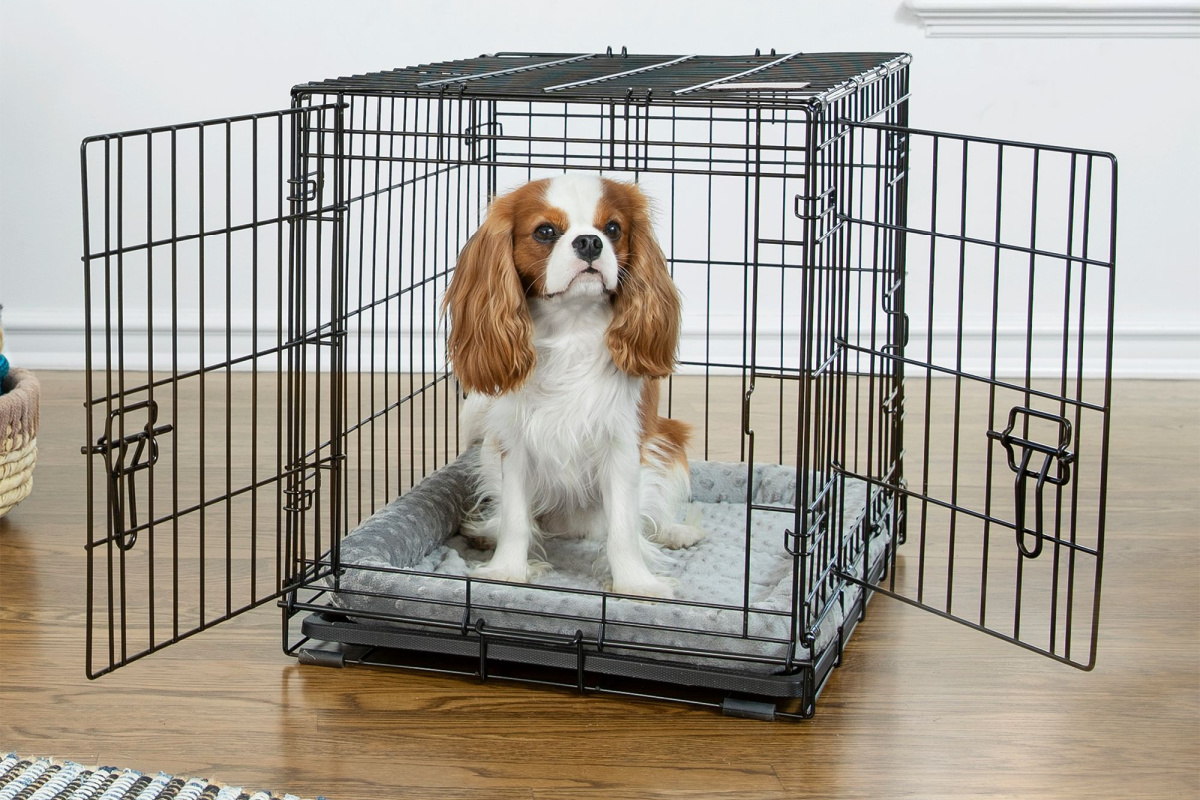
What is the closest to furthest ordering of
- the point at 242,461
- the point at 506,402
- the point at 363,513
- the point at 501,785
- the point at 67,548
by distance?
1. the point at 501,785
2. the point at 506,402
3. the point at 67,548
4. the point at 363,513
5. the point at 242,461

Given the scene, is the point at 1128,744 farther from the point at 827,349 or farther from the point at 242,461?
the point at 242,461

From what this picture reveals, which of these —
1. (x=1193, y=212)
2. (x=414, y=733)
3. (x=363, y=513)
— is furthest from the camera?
(x=1193, y=212)

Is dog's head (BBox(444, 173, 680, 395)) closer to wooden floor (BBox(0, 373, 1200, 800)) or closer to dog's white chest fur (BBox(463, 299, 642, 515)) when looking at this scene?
dog's white chest fur (BBox(463, 299, 642, 515))

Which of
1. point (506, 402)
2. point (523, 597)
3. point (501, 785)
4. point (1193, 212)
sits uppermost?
point (1193, 212)

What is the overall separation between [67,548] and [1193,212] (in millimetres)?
3130

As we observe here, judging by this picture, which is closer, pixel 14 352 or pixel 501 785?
pixel 501 785

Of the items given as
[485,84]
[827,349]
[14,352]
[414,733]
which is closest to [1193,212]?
[827,349]

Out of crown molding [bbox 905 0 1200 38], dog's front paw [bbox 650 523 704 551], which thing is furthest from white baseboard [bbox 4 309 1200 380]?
dog's front paw [bbox 650 523 704 551]

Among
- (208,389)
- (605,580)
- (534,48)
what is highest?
(534,48)

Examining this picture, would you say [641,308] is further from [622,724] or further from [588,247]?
[622,724]

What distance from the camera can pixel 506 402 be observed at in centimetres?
236

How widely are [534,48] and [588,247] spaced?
6.77ft

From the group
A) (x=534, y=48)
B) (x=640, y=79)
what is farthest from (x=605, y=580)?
(x=534, y=48)

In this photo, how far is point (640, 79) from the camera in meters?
2.34
